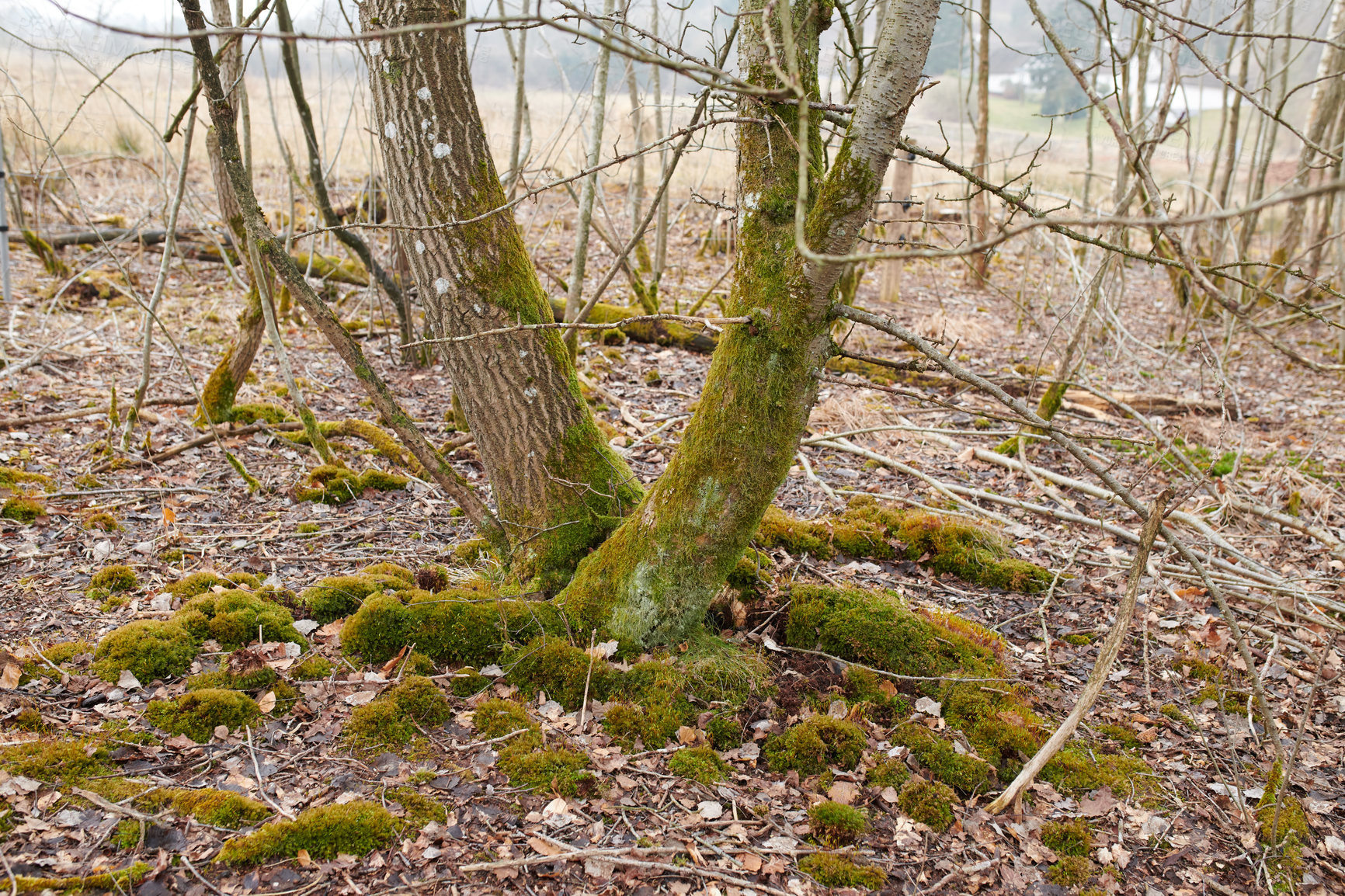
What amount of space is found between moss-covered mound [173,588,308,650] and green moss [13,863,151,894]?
116 cm

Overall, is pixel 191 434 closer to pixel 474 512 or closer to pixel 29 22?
pixel 474 512

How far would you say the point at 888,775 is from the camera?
300 cm

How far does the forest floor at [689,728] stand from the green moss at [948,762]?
0.12 m

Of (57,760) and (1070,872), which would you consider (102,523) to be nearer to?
(57,760)

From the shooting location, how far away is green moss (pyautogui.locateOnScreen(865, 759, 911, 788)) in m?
2.99

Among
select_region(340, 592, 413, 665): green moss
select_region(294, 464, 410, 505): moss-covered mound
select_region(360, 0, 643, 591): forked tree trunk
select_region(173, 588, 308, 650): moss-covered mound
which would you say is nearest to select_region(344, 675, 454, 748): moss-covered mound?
select_region(340, 592, 413, 665): green moss

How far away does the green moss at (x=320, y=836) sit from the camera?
235 cm

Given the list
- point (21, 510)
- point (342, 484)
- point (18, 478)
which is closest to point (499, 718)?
point (342, 484)

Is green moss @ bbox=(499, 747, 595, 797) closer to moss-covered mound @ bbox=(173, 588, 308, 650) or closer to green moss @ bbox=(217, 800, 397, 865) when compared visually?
green moss @ bbox=(217, 800, 397, 865)

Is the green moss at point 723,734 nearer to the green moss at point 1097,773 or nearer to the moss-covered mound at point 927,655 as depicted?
the moss-covered mound at point 927,655

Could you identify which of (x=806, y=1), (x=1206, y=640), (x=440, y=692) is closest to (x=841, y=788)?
(x=440, y=692)

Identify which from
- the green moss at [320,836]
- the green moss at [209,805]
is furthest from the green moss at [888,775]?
the green moss at [209,805]

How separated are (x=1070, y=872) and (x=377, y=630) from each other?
2720mm

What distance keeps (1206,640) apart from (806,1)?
3.57 meters
